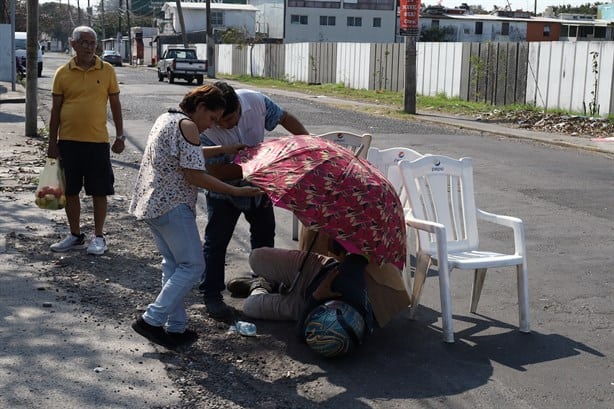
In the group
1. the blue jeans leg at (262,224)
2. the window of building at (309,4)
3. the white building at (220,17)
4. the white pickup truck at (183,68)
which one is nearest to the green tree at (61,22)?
the white building at (220,17)

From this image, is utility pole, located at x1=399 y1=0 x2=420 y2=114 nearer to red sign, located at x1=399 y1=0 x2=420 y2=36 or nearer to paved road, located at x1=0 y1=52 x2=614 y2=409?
red sign, located at x1=399 y1=0 x2=420 y2=36

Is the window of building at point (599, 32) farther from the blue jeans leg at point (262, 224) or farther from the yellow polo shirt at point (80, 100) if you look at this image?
the blue jeans leg at point (262, 224)

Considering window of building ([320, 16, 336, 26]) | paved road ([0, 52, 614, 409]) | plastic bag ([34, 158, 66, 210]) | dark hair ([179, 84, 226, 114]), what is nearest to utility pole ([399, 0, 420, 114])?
paved road ([0, 52, 614, 409])

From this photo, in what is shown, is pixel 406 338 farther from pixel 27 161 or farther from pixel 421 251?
pixel 27 161

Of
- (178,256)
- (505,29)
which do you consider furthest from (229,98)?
(505,29)

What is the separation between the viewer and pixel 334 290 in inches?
226

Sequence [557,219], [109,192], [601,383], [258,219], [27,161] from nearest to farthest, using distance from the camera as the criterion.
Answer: [601,383] < [258,219] < [109,192] < [557,219] < [27,161]

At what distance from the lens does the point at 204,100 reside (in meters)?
5.46

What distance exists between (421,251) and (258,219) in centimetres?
125

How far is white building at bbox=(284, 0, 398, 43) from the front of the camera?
79.1m

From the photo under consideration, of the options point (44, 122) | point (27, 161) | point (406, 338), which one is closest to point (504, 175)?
point (27, 161)

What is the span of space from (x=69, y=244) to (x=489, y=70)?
23.5 metres

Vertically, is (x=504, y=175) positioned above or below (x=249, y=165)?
below

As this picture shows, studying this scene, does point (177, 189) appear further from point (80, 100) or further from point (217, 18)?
point (217, 18)
